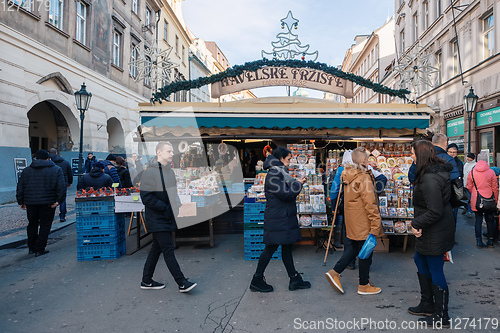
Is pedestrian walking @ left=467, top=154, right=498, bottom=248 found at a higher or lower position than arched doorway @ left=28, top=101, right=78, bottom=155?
lower

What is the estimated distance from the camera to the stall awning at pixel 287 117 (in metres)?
6.57

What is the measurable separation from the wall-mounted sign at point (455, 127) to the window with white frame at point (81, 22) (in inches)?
707

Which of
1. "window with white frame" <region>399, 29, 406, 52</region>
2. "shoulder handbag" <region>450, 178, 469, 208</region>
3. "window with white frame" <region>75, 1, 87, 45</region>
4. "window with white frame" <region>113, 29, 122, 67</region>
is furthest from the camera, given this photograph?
"window with white frame" <region>399, 29, 406, 52</region>

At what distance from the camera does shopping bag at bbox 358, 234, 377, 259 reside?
12.4 ft

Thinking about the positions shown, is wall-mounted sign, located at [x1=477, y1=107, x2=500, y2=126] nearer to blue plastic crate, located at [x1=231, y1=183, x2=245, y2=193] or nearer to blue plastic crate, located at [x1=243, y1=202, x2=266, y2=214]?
blue plastic crate, located at [x1=231, y1=183, x2=245, y2=193]

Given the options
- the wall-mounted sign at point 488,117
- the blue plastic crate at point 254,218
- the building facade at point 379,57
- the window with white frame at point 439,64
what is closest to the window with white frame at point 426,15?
the window with white frame at point 439,64

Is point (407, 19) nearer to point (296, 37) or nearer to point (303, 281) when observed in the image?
point (296, 37)

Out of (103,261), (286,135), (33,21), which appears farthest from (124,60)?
(103,261)

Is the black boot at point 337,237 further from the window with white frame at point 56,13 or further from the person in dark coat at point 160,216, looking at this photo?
the window with white frame at point 56,13

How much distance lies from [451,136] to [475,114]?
9.87ft

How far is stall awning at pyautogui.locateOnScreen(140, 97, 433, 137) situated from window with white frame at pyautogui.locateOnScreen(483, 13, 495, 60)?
953cm

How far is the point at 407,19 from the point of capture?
77.4 ft

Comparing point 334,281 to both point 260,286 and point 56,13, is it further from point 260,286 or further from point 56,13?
point 56,13

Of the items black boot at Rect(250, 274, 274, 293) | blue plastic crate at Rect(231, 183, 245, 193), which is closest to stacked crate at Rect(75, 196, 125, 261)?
blue plastic crate at Rect(231, 183, 245, 193)
